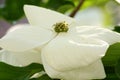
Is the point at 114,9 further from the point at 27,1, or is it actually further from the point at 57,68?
the point at 57,68

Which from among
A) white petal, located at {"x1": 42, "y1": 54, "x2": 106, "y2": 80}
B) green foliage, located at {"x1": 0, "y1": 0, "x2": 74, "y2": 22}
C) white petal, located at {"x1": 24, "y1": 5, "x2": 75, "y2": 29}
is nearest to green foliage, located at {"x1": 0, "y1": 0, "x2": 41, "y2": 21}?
green foliage, located at {"x1": 0, "y1": 0, "x2": 74, "y2": 22}

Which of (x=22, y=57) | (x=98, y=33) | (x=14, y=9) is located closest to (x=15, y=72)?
(x=22, y=57)

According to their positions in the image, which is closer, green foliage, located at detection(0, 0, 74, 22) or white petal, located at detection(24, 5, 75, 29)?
white petal, located at detection(24, 5, 75, 29)

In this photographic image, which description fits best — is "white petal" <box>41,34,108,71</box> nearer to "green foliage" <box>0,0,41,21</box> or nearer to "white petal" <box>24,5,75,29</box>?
"white petal" <box>24,5,75,29</box>

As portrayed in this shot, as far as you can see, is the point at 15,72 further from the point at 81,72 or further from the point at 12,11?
the point at 12,11

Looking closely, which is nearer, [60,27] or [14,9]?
[60,27]
